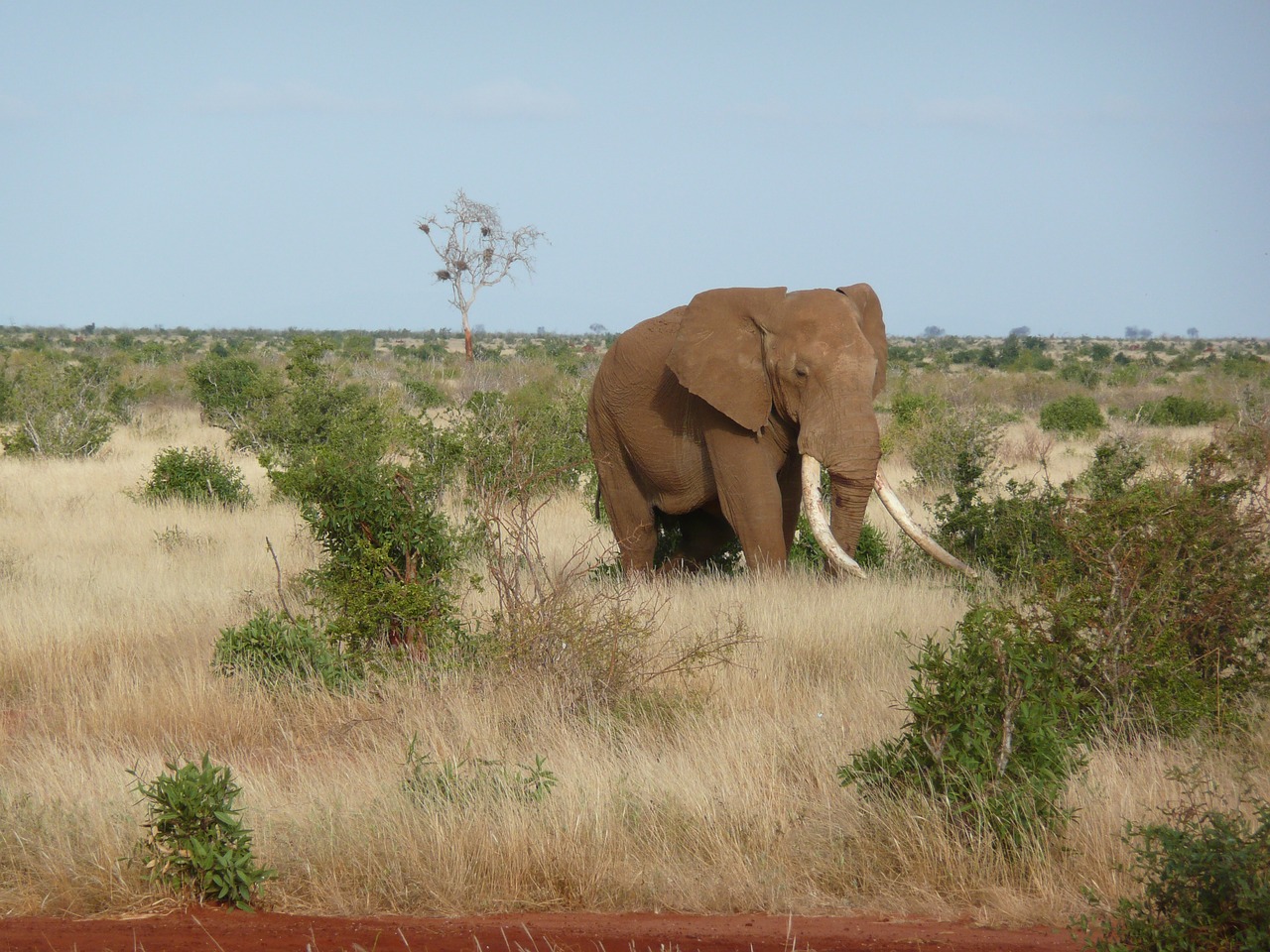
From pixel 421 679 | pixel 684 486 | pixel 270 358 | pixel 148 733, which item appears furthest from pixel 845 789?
pixel 270 358

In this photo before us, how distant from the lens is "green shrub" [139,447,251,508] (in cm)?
1562

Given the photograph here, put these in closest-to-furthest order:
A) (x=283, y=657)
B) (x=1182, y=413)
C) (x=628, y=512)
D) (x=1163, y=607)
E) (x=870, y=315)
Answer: (x=1163, y=607), (x=283, y=657), (x=870, y=315), (x=628, y=512), (x=1182, y=413)

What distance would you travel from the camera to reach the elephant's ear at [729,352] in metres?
9.65

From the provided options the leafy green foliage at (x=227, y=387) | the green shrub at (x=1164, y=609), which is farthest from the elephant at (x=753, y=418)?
the leafy green foliage at (x=227, y=387)

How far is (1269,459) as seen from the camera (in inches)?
328

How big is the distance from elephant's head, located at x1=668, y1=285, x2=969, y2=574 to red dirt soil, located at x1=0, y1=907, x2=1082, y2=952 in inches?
200

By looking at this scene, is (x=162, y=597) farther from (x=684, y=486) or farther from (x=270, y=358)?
(x=270, y=358)

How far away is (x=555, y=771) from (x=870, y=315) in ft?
18.5

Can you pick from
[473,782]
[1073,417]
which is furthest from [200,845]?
[1073,417]

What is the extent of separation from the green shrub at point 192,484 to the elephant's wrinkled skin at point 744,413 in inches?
255

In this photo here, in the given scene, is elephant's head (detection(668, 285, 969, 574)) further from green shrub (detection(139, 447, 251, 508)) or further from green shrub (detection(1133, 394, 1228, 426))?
green shrub (detection(1133, 394, 1228, 426))

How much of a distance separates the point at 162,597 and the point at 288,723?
3.39 meters

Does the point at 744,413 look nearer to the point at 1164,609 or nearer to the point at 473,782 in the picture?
the point at 1164,609

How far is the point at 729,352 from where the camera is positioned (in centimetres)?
973
